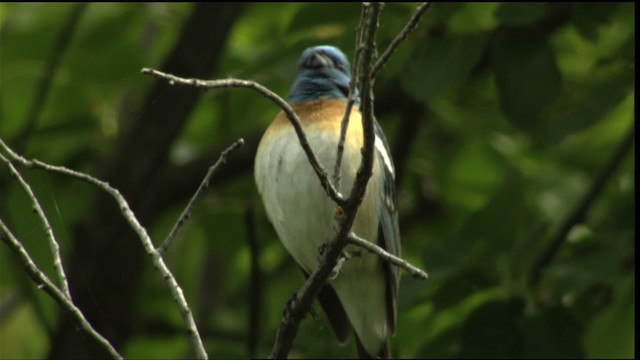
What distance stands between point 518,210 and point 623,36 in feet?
4.06

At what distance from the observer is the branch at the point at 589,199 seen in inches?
246

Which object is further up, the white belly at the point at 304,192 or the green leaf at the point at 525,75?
the green leaf at the point at 525,75

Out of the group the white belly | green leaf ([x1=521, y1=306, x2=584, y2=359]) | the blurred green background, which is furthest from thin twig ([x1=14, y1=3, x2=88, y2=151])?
green leaf ([x1=521, y1=306, x2=584, y2=359])

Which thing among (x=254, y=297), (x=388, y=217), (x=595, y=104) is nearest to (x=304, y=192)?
(x=388, y=217)

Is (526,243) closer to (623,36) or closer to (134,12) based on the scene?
(623,36)

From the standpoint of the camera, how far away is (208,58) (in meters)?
6.40

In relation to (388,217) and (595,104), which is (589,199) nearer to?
(595,104)

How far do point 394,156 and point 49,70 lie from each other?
201 cm

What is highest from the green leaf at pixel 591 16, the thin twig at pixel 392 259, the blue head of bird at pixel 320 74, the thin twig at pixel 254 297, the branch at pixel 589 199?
the green leaf at pixel 591 16

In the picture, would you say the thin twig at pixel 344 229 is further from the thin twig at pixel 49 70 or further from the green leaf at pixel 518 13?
the thin twig at pixel 49 70

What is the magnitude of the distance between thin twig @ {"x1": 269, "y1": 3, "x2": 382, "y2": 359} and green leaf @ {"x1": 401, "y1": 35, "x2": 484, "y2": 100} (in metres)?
1.65

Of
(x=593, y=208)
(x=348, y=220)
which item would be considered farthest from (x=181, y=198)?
(x=348, y=220)

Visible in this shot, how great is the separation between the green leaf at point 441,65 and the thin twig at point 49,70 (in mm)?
1951

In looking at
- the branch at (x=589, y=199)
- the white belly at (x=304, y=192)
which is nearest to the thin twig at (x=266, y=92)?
the white belly at (x=304, y=192)
